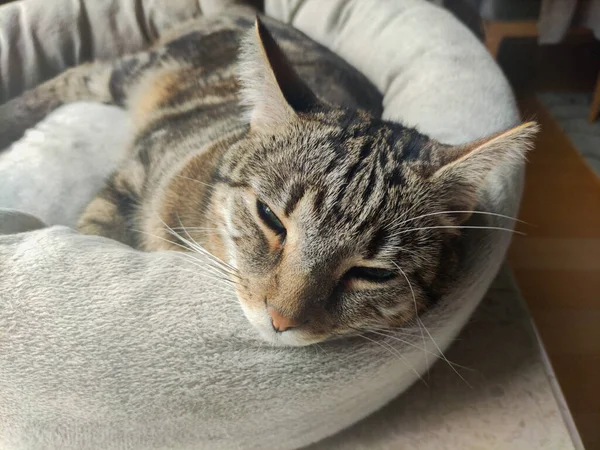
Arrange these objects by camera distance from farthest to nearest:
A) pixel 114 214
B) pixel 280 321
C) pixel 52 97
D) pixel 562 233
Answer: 1. pixel 52 97
2. pixel 562 233
3. pixel 114 214
4. pixel 280 321

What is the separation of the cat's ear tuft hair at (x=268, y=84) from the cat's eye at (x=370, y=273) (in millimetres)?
248

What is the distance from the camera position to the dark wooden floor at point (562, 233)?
3.70ft

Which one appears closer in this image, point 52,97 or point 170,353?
point 170,353

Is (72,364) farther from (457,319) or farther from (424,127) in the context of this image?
(424,127)

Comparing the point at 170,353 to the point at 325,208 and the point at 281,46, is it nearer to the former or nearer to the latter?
the point at 325,208

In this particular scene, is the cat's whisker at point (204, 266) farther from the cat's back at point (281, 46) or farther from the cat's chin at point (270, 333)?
the cat's back at point (281, 46)

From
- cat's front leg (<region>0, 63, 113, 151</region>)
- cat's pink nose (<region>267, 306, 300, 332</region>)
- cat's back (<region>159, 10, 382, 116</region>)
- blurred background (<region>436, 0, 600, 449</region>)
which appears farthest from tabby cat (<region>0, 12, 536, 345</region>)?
cat's front leg (<region>0, 63, 113, 151</region>)

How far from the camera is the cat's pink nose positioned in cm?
68

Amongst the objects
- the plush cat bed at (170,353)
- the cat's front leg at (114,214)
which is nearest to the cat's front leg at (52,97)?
the cat's front leg at (114,214)

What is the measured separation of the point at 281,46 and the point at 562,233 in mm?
840

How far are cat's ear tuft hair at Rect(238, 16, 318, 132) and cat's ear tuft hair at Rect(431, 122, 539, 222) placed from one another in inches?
9.2

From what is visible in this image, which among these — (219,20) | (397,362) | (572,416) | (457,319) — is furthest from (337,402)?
(219,20)

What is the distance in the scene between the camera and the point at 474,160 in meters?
0.70

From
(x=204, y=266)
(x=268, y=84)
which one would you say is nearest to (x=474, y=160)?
(x=268, y=84)
